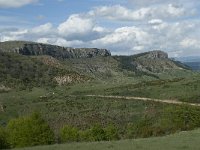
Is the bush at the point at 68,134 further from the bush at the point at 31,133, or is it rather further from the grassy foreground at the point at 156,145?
the grassy foreground at the point at 156,145

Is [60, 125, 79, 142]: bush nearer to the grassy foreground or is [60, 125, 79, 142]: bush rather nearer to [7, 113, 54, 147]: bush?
[7, 113, 54, 147]: bush

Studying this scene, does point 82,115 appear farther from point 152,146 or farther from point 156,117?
point 152,146

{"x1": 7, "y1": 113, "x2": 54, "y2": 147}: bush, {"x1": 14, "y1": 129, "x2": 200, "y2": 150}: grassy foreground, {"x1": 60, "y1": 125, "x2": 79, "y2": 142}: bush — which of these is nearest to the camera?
{"x1": 14, "y1": 129, "x2": 200, "y2": 150}: grassy foreground

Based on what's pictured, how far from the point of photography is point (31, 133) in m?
73.2

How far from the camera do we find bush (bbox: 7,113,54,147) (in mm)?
71812

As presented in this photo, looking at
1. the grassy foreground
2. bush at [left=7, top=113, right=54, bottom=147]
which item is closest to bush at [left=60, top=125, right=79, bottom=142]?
bush at [left=7, top=113, right=54, bottom=147]

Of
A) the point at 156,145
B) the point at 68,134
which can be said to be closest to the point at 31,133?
the point at 68,134

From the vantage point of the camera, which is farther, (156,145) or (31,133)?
(31,133)

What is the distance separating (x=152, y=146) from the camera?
30.4m

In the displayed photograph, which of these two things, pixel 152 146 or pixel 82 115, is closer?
pixel 152 146

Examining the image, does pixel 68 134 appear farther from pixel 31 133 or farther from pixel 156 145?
pixel 156 145

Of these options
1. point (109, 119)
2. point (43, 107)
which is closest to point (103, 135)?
point (109, 119)

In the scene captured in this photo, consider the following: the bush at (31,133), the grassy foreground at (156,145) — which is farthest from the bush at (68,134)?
the grassy foreground at (156,145)

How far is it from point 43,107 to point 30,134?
79.9 meters
